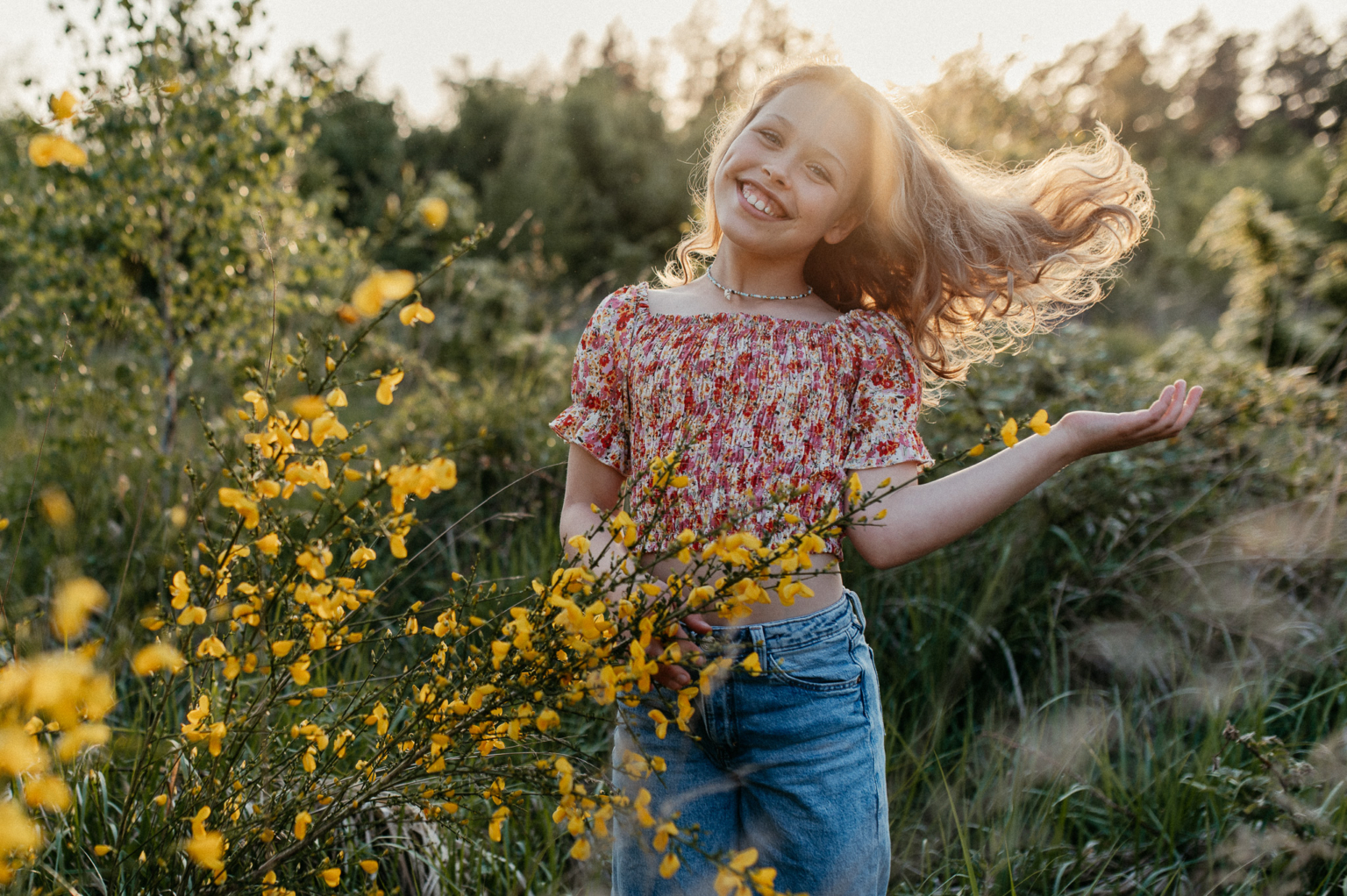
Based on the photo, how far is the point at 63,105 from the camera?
0.77 m

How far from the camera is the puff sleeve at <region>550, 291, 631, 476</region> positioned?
1530 millimetres

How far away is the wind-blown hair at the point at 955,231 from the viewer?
5.36 feet

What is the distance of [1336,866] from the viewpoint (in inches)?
68.7

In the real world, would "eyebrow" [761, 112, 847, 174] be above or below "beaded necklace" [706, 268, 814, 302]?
above

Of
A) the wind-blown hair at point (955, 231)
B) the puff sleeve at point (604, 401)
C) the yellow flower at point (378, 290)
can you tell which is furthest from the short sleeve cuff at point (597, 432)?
the yellow flower at point (378, 290)

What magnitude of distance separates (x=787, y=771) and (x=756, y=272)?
0.92m

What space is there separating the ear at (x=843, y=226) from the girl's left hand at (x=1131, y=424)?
60 cm

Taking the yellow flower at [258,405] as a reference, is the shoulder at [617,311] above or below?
above

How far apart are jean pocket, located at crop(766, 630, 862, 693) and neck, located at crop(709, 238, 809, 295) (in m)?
0.68

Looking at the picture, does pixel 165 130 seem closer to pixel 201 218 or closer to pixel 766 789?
pixel 201 218

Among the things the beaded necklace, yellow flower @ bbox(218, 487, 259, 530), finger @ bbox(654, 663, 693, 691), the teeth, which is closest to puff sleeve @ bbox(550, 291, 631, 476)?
the beaded necklace

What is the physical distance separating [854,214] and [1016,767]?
4.44 feet

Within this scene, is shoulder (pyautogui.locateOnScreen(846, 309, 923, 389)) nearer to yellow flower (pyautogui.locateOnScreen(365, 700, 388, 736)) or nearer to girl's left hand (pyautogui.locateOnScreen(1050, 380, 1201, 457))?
girl's left hand (pyautogui.locateOnScreen(1050, 380, 1201, 457))

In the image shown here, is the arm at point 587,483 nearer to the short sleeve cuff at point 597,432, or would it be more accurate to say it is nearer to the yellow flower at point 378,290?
the short sleeve cuff at point 597,432
